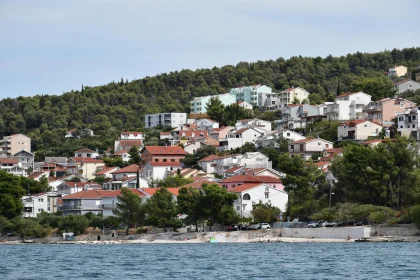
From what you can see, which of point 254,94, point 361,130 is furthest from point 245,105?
point 361,130

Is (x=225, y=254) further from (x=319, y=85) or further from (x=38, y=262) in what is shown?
(x=319, y=85)

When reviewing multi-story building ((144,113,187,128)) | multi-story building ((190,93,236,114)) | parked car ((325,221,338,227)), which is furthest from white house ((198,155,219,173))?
multi-story building ((190,93,236,114))

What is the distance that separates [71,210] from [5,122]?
87.6 m

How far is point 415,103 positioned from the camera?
135250 mm

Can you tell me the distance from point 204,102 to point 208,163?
5472cm

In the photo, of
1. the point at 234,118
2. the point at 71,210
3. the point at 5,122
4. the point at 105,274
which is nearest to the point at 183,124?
the point at 234,118

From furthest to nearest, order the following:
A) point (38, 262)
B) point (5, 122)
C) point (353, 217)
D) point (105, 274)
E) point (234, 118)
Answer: point (5, 122) → point (234, 118) → point (353, 217) → point (38, 262) → point (105, 274)

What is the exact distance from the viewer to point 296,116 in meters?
145

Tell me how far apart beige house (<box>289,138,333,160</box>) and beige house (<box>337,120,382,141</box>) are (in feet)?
12.4

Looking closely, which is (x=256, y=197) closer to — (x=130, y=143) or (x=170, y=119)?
(x=130, y=143)

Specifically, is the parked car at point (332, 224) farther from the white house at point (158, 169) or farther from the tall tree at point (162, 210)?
the white house at point (158, 169)

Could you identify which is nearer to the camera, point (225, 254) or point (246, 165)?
point (225, 254)

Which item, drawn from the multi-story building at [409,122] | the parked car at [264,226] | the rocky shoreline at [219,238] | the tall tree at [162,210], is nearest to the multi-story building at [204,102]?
the multi-story building at [409,122]

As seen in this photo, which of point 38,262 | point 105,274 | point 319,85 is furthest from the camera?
point 319,85
